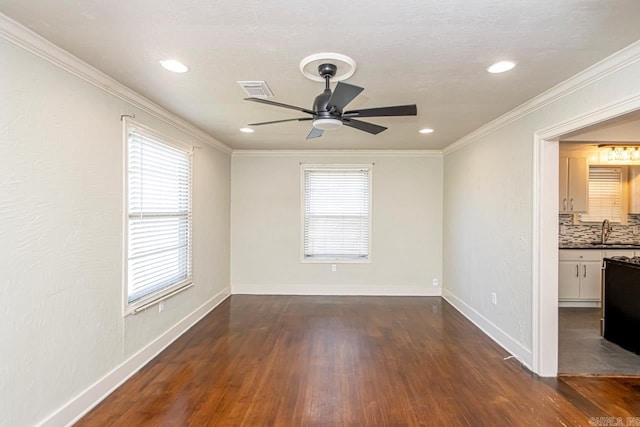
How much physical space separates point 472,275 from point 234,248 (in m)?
3.86

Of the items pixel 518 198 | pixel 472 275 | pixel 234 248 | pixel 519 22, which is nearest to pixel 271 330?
pixel 234 248

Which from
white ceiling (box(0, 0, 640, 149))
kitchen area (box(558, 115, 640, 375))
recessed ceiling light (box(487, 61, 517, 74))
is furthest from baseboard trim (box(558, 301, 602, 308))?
recessed ceiling light (box(487, 61, 517, 74))

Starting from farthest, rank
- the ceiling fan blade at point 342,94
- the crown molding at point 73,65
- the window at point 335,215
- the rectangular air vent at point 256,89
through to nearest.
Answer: the window at point 335,215, the rectangular air vent at point 256,89, the ceiling fan blade at point 342,94, the crown molding at point 73,65

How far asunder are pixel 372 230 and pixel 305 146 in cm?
187

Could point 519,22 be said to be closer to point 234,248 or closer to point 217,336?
point 217,336

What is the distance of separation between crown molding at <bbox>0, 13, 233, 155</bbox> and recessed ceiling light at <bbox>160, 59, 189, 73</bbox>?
1.84ft

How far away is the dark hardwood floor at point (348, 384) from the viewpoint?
96.1 inches

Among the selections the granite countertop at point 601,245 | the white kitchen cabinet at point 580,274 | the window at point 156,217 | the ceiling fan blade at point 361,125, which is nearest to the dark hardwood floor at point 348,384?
the window at point 156,217

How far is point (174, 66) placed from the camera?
2451 mm

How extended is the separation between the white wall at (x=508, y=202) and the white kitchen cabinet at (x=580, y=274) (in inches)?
63.6

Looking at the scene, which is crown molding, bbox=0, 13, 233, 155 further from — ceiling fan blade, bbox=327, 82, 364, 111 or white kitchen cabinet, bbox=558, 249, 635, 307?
white kitchen cabinet, bbox=558, 249, 635, 307

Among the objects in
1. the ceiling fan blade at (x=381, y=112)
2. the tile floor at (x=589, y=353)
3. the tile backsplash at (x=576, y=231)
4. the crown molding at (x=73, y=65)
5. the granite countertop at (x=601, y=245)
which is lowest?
the tile floor at (x=589, y=353)

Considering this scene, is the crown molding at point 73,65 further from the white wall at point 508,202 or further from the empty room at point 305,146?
the white wall at point 508,202

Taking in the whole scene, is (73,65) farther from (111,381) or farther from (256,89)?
(111,381)
